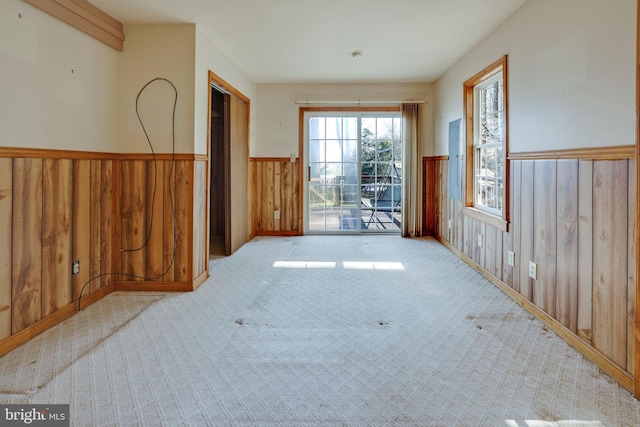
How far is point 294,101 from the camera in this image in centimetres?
579

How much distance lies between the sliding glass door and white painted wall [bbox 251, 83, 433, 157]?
264mm

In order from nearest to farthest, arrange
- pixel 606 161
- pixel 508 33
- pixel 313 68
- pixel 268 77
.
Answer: pixel 606 161 < pixel 508 33 < pixel 313 68 < pixel 268 77

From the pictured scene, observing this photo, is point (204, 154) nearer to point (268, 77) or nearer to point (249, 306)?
point (249, 306)

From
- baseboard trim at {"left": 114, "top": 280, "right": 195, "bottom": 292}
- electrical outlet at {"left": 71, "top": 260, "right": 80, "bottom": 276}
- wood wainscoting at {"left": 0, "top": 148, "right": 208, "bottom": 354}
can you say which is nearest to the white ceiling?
wood wainscoting at {"left": 0, "top": 148, "right": 208, "bottom": 354}

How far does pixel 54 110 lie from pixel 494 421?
10.5ft

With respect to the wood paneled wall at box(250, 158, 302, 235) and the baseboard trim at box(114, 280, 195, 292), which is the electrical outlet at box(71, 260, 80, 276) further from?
the wood paneled wall at box(250, 158, 302, 235)

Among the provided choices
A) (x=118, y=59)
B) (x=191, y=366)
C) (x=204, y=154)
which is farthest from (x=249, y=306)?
(x=118, y=59)

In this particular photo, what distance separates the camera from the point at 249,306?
2902mm

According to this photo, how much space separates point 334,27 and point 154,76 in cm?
170

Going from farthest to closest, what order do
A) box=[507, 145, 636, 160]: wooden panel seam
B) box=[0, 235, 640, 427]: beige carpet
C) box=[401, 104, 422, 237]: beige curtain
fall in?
box=[401, 104, 422, 237]: beige curtain → box=[507, 145, 636, 160]: wooden panel seam → box=[0, 235, 640, 427]: beige carpet

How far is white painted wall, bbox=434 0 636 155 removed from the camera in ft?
6.18

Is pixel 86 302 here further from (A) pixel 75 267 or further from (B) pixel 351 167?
(B) pixel 351 167

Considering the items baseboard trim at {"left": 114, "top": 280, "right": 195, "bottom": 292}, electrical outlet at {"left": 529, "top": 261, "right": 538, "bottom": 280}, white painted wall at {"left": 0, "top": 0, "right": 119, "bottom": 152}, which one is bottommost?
baseboard trim at {"left": 114, "top": 280, "right": 195, "bottom": 292}

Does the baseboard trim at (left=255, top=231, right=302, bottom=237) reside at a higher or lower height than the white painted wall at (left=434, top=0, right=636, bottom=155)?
lower
